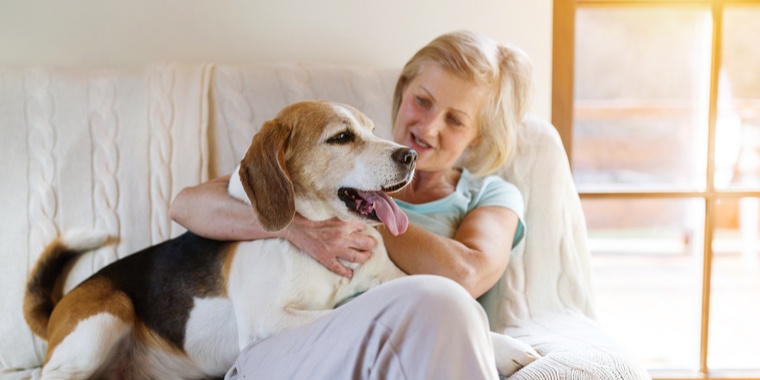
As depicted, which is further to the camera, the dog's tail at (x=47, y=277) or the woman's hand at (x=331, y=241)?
the dog's tail at (x=47, y=277)

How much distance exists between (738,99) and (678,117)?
0.20 metres

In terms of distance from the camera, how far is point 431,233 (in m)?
1.52

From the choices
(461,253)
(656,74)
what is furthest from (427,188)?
(656,74)

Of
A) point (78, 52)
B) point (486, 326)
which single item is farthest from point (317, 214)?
point (78, 52)

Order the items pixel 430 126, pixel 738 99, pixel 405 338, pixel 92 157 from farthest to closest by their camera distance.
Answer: pixel 738 99 < pixel 92 157 < pixel 430 126 < pixel 405 338

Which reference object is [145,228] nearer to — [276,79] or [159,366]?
[159,366]

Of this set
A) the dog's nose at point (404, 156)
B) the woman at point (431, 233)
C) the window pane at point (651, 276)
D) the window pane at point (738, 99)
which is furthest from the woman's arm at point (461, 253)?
the window pane at point (738, 99)

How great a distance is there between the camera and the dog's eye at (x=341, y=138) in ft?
4.43

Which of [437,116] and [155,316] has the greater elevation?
[437,116]

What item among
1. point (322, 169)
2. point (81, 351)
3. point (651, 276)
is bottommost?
point (651, 276)

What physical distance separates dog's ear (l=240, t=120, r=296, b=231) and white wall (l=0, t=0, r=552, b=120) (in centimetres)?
85

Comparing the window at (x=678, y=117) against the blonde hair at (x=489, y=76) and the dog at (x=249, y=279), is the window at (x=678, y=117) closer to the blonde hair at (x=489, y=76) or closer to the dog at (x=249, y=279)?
the blonde hair at (x=489, y=76)

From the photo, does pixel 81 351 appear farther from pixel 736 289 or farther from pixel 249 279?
pixel 736 289

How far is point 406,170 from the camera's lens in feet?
4.22
